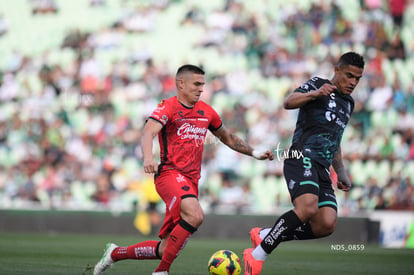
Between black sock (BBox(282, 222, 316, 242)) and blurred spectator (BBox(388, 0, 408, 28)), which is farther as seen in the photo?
blurred spectator (BBox(388, 0, 408, 28))

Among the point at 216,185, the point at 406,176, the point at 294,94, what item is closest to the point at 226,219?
the point at 216,185

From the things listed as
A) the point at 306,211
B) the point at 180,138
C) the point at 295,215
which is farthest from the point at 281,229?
the point at 180,138

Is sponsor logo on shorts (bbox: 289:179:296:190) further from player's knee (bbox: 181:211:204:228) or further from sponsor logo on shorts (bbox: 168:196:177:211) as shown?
sponsor logo on shorts (bbox: 168:196:177:211)

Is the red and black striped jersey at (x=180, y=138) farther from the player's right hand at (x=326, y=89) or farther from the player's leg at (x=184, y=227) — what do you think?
the player's right hand at (x=326, y=89)

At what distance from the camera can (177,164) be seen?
766cm

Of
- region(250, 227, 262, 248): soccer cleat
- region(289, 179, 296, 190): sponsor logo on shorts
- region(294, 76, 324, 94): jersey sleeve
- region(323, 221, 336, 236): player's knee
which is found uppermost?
region(294, 76, 324, 94): jersey sleeve

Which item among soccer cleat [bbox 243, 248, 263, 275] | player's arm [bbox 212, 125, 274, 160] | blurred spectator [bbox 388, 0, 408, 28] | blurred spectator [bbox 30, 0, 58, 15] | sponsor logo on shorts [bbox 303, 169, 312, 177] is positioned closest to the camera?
soccer cleat [bbox 243, 248, 263, 275]

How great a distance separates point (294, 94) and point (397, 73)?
13.6 metres

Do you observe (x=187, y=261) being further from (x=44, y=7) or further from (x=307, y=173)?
(x=44, y=7)

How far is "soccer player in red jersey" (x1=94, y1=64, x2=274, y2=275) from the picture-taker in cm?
734

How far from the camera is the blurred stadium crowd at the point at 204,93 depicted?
1950cm

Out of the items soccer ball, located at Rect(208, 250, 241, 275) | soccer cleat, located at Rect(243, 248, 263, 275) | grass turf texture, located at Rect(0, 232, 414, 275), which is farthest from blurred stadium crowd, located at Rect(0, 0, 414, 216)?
soccer cleat, located at Rect(243, 248, 263, 275)

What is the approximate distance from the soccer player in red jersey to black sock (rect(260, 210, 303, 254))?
0.69m

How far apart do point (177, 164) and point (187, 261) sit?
156 inches
